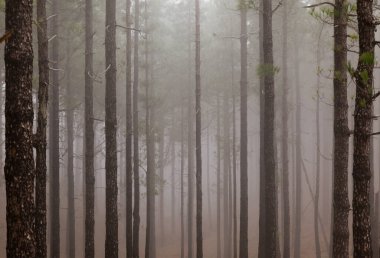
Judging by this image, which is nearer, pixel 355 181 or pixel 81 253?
pixel 355 181

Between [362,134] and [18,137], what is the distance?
5218 millimetres

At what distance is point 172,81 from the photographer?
31.4 m

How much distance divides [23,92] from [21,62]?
458 millimetres

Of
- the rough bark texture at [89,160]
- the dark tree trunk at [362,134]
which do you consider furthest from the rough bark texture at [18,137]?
the rough bark texture at [89,160]

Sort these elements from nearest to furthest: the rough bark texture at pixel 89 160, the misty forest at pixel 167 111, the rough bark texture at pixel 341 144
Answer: the misty forest at pixel 167 111, the rough bark texture at pixel 341 144, the rough bark texture at pixel 89 160

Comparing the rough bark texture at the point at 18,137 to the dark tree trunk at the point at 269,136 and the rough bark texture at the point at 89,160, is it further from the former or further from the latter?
the rough bark texture at the point at 89,160

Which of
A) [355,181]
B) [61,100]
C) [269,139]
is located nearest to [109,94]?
[269,139]

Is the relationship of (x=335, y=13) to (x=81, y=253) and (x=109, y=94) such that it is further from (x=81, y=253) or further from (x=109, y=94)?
(x=81, y=253)

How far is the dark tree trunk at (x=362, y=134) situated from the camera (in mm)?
6336

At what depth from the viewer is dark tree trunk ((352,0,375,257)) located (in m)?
6.34

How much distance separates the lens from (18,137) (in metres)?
6.31

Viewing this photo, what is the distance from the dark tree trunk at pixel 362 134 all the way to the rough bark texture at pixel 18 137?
4.95 meters

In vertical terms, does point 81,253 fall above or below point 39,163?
below

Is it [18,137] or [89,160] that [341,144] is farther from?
[89,160]
